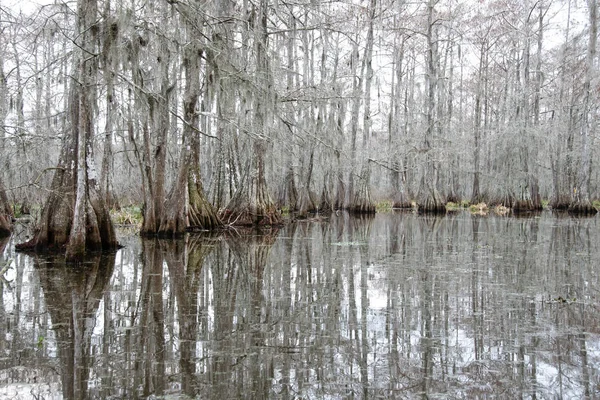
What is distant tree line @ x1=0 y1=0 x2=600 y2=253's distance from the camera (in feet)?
25.9

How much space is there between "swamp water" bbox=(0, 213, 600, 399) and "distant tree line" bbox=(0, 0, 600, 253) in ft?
8.45

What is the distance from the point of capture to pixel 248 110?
1069cm

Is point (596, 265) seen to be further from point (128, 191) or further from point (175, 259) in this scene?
point (128, 191)

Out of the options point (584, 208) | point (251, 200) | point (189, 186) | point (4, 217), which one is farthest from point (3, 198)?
point (584, 208)

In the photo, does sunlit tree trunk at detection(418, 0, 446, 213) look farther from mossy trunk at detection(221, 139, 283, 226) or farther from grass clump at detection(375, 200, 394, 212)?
mossy trunk at detection(221, 139, 283, 226)

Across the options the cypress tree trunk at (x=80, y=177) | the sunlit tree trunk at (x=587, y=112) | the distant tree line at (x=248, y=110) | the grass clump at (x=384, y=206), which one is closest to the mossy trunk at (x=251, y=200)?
the distant tree line at (x=248, y=110)

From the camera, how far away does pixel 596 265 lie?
7.11 meters

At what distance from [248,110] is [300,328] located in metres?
7.41

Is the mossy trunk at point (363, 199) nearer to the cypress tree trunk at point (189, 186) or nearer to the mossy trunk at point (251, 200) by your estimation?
the mossy trunk at point (251, 200)

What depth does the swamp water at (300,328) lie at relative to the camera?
286 cm

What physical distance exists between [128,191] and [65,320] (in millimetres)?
16723

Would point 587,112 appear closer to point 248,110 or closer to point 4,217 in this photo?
point 248,110

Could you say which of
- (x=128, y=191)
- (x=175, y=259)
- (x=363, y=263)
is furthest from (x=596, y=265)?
(x=128, y=191)

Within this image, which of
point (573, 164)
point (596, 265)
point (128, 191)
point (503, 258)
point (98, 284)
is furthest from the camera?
point (573, 164)
